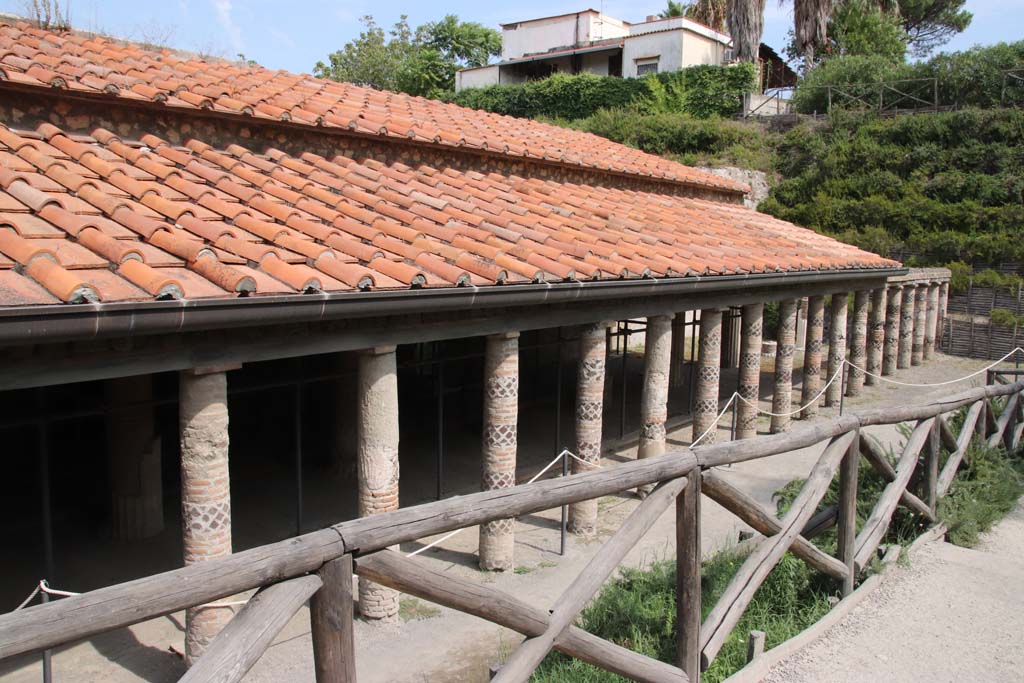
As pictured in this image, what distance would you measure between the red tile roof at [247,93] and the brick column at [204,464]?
2678 mm

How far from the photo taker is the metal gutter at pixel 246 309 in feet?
11.6

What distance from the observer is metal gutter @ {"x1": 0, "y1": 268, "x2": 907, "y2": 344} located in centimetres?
354

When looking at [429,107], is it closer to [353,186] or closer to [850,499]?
[353,186]

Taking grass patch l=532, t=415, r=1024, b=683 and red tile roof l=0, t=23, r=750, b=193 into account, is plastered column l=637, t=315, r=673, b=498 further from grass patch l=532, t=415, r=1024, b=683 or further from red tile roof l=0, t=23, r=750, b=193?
red tile roof l=0, t=23, r=750, b=193

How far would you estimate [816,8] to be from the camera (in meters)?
35.5

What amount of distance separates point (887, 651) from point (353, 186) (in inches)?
216

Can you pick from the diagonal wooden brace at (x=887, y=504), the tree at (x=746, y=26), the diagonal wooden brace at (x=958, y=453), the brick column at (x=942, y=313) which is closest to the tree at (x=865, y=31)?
the tree at (x=746, y=26)

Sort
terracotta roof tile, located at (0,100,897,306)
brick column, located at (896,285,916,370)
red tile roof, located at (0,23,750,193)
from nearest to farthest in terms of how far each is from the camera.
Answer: terracotta roof tile, located at (0,100,897,306) < red tile roof, located at (0,23,750,193) < brick column, located at (896,285,916,370)

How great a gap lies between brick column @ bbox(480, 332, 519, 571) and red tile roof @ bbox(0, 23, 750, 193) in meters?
2.72

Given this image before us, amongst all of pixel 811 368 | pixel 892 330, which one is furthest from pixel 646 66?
pixel 811 368

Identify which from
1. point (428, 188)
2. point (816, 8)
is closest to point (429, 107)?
point (428, 188)

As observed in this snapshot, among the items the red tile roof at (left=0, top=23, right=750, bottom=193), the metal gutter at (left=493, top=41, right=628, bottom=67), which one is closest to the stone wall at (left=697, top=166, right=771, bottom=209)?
the metal gutter at (left=493, top=41, right=628, bottom=67)

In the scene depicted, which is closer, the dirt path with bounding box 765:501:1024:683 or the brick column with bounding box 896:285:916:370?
the dirt path with bounding box 765:501:1024:683

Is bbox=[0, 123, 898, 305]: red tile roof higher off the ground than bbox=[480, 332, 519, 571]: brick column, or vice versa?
bbox=[0, 123, 898, 305]: red tile roof
